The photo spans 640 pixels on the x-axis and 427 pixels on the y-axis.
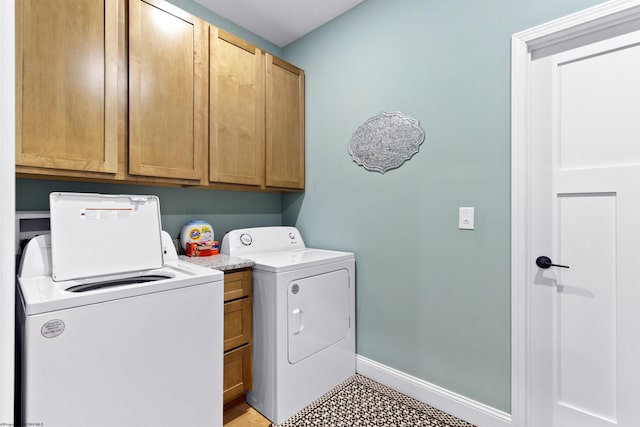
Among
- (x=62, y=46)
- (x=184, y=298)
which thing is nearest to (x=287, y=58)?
(x=62, y=46)

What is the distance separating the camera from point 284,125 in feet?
8.05

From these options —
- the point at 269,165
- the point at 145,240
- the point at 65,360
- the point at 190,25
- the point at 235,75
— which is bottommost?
the point at 65,360

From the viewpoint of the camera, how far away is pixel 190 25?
73.0 inches

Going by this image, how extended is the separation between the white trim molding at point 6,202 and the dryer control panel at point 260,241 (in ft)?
4.74

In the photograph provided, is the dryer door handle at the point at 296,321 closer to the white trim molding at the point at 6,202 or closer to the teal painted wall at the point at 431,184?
the teal painted wall at the point at 431,184

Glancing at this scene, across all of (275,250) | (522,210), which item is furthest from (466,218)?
(275,250)

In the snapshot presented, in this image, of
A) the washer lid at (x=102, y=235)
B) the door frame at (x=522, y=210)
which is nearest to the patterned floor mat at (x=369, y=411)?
the door frame at (x=522, y=210)

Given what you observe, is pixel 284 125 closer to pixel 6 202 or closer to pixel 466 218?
pixel 466 218

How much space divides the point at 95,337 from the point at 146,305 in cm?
19

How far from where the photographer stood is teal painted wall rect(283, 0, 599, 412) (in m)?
1.63

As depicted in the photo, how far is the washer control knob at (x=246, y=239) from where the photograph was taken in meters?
2.22

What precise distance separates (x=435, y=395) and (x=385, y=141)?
1.64 m

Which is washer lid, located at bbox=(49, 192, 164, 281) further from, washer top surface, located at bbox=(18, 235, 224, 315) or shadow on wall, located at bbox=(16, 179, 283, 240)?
shadow on wall, located at bbox=(16, 179, 283, 240)

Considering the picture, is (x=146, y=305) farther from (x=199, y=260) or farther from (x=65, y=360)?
(x=199, y=260)
